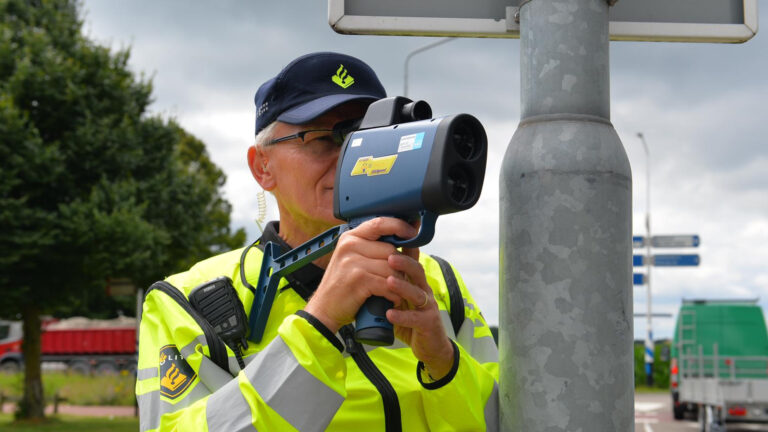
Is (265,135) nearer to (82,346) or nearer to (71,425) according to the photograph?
(71,425)

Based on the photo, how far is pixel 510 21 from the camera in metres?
1.68

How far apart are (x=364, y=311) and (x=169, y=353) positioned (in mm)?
652

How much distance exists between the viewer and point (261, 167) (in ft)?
7.52

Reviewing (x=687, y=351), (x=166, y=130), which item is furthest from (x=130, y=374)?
(x=687, y=351)

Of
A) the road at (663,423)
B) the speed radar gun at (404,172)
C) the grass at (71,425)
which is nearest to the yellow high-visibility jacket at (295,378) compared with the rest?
the speed radar gun at (404,172)

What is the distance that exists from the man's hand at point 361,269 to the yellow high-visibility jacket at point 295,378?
0.08m

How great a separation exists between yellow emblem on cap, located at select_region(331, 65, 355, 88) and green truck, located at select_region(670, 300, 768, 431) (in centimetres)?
1304

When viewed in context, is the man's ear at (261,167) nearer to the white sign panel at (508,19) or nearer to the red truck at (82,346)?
the white sign panel at (508,19)

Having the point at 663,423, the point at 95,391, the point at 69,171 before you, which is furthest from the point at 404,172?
the point at 95,391

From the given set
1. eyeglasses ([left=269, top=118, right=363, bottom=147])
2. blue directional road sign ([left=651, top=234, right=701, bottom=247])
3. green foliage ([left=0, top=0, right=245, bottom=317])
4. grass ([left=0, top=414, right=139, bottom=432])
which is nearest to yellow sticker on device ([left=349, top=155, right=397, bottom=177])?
eyeglasses ([left=269, top=118, right=363, bottom=147])

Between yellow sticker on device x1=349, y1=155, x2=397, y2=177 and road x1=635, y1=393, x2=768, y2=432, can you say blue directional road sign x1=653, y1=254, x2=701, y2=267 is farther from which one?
yellow sticker on device x1=349, y1=155, x2=397, y2=177

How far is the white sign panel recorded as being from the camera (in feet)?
5.61

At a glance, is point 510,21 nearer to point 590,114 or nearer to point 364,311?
point 590,114

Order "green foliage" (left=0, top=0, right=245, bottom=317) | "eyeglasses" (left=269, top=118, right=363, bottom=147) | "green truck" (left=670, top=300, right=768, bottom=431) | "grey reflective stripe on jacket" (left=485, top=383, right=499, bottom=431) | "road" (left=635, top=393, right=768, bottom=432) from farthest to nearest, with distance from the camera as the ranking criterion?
1. "road" (left=635, top=393, right=768, bottom=432)
2. "green foliage" (left=0, top=0, right=245, bottom=317)
3. "green truck" (left=670, top=300, right=768, bottom=431)
4. "eyeglasses" (left=269, top=118, right=363, bottom=147)
5. "grey reflective stripe on jacket" (left=485, top=383, right=499, bottom=431)
